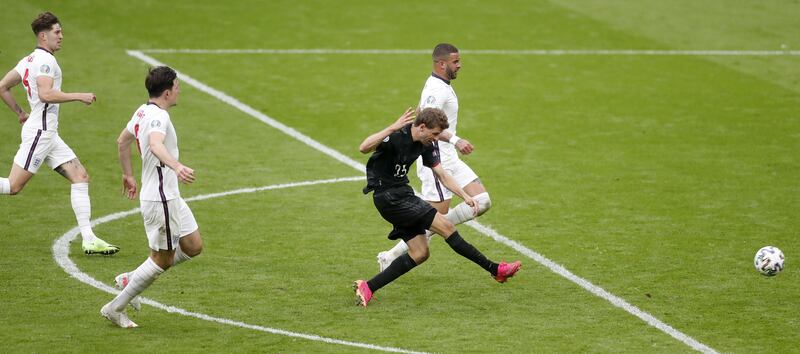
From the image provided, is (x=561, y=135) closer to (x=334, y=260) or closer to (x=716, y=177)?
(x=716, y=177)

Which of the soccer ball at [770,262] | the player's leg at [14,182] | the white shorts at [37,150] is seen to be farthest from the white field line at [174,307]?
the soccer ball at [770,262]

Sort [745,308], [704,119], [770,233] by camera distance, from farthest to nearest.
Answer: [704,119] → [770,233] → [745,308]

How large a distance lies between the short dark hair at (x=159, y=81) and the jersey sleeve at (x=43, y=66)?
289cm

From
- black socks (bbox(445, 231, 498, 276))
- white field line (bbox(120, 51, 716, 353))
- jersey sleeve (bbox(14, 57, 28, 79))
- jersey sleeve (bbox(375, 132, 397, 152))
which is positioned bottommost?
white field line (bbox(120, 51, 716, 353))

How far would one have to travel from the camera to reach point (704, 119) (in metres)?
19.8

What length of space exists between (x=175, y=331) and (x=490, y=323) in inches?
113

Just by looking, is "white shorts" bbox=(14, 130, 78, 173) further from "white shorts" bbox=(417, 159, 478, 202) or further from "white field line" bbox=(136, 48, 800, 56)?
"white field line" bbox=(136, 48, 800, 56)

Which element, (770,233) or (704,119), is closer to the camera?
(770,233)

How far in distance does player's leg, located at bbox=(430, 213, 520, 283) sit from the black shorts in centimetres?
10

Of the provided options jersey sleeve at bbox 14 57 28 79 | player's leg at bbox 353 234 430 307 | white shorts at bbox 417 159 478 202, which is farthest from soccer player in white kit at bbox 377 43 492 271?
jersey sleeve at bbox 14 57 28 79

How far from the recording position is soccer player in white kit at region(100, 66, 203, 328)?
10414 mm

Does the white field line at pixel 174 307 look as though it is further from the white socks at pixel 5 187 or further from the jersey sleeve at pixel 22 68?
the jersey sleeve at pixel 22 68

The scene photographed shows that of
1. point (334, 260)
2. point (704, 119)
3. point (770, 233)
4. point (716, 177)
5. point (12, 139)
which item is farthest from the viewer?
point (704, 119)

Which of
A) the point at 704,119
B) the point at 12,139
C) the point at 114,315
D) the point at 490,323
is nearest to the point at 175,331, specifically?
the point at 114,315
